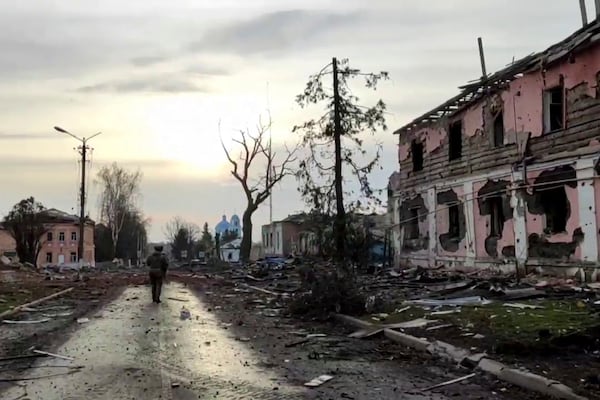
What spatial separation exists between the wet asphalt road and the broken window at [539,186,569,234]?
11788 millimetres

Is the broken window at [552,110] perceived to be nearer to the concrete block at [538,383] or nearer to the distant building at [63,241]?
the concrete block at [538,383]

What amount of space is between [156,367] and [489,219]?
57.8 ft

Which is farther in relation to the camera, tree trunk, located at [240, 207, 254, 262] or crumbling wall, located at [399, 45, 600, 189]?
tree trunk, located at [240, 207, 254, 262]

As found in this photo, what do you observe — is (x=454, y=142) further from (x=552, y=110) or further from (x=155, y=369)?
(x=155, y=369)

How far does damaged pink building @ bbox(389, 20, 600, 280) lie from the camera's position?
18.5 m

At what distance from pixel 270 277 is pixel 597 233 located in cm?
1751

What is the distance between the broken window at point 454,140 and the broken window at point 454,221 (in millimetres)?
2067

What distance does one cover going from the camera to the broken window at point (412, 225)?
30.2 meters

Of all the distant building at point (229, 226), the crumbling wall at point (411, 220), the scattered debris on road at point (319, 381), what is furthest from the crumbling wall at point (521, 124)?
the distant building at point (229, 226)

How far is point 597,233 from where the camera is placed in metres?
18.0

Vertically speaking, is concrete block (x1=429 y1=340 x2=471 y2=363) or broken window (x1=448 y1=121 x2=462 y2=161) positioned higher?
broken window (x1=448 y1=121 x2=462 y2=161)

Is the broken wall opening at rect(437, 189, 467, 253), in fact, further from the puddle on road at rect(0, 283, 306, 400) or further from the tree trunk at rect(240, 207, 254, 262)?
the tree trunk at rect(240, 207, 254, 262)

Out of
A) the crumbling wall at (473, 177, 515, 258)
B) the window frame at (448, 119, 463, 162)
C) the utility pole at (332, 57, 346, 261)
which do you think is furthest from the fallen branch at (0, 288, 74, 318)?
the window frame at (448, 119, 463, 162)

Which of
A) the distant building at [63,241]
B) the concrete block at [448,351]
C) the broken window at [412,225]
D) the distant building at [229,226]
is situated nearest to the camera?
the concrete block at [448,351]
